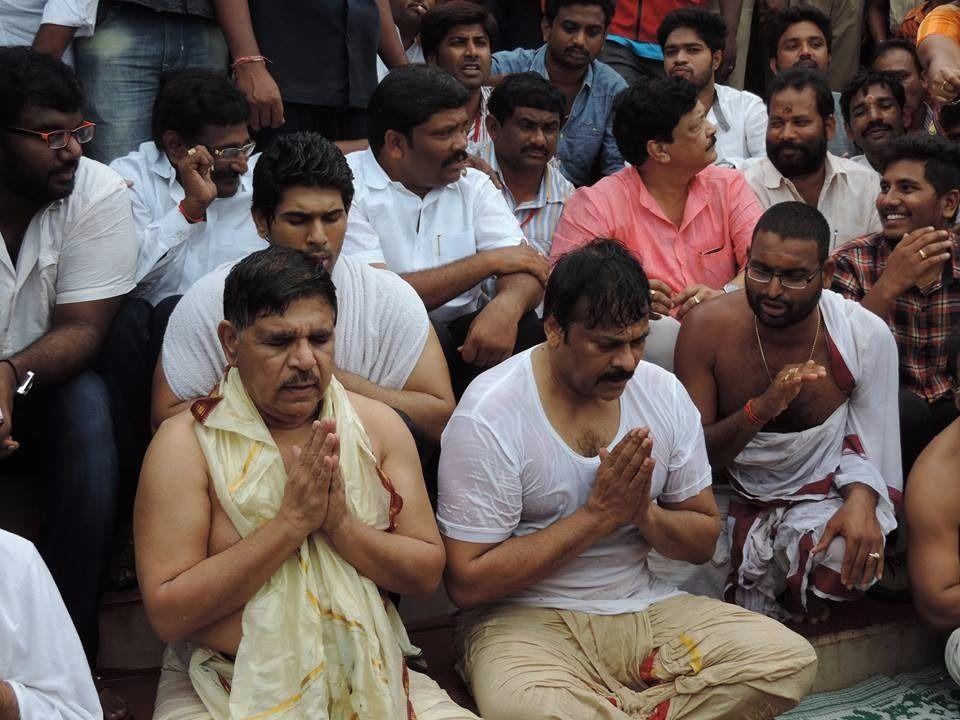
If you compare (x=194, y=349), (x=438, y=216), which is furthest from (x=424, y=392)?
(x=438, y=216)

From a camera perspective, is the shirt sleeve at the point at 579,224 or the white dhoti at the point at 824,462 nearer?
the white dhoti at the point at 824,462

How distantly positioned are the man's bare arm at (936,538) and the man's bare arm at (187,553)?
2402mm

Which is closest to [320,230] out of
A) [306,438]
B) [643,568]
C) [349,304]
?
[349,304]

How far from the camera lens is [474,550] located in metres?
3.97

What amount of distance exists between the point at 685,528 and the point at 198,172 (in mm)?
2312

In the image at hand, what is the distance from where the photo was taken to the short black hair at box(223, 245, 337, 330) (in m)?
3.62

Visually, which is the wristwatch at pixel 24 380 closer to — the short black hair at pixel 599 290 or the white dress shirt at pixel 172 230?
the white dress shirt at pixel 172 230

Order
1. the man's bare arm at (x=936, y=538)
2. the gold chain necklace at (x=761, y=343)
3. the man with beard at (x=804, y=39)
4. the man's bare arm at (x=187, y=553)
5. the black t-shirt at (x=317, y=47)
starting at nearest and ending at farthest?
the man's bare arm at (x=187, y=553)
the man's bare arm at (x=936, y=538)
the gold chain necklace at (x=761, y=343)
the black t-shirt at (x=317, y=47)
the man with beard at (x=804, y=39)

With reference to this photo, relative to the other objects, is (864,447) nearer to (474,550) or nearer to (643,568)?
(643,568)

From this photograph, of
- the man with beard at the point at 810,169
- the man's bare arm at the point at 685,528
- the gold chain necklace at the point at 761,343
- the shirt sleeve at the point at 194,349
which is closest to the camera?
the man's bare arm at the point at 685,528

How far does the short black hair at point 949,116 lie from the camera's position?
6.92m

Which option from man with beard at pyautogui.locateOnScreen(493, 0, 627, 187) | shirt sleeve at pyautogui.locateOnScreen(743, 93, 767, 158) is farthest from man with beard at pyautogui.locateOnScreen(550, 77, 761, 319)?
shirt sleeve at pyautogui.locateOnScreen(743, 93, 767, 158)

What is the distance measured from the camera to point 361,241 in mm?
5223

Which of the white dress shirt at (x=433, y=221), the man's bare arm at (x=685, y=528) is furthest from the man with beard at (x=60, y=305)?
the man's bare arm at (x=685, y=528)
